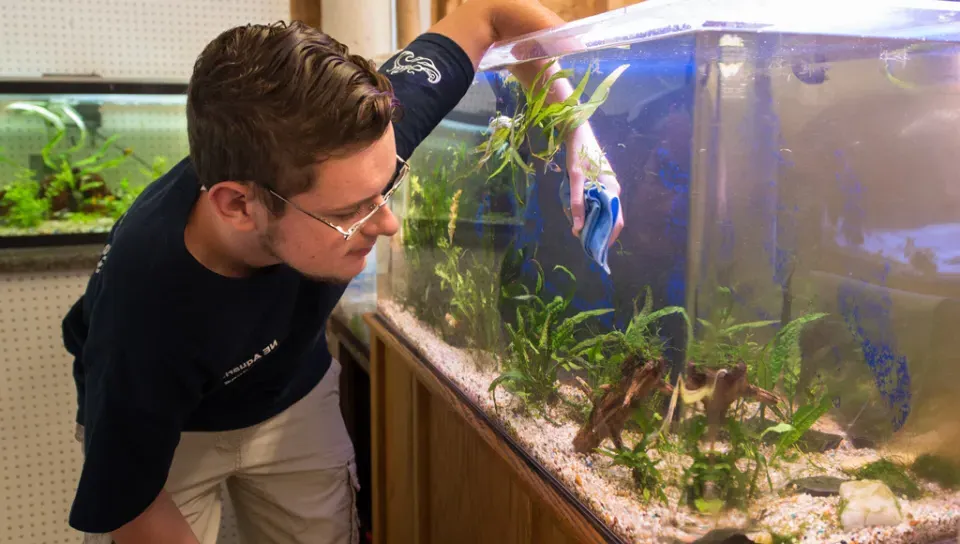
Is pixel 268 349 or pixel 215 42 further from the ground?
pixel 215 42

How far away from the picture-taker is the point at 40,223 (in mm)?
2521

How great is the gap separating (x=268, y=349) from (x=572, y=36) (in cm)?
76

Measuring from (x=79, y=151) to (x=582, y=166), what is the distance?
2123 millimetres

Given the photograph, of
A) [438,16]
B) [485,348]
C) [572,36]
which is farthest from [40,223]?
[572,36]

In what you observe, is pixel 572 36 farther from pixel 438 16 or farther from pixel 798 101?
pixel 438 16

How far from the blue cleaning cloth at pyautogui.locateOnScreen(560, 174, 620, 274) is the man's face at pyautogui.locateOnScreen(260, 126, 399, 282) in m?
0.30

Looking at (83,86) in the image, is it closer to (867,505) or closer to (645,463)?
(645,463)

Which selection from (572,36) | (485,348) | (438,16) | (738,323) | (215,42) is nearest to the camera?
(738,323)

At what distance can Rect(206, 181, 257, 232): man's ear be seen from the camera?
101 centimetres

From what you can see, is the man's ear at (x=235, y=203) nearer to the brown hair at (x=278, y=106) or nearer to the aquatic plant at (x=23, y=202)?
the brown hair at (x=278, y=106)

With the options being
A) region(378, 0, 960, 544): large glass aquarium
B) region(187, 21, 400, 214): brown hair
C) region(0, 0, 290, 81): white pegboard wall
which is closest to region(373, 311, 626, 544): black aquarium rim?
region(378, 0, 960, 544): large glass aquarium

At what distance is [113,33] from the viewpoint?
2.50 metres

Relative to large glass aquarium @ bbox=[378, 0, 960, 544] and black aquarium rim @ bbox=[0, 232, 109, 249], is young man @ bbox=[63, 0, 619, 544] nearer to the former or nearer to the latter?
large glass aquarium @ bbox=[378, 0, 960, 544]

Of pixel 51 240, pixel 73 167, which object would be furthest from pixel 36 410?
pixel 73 167
